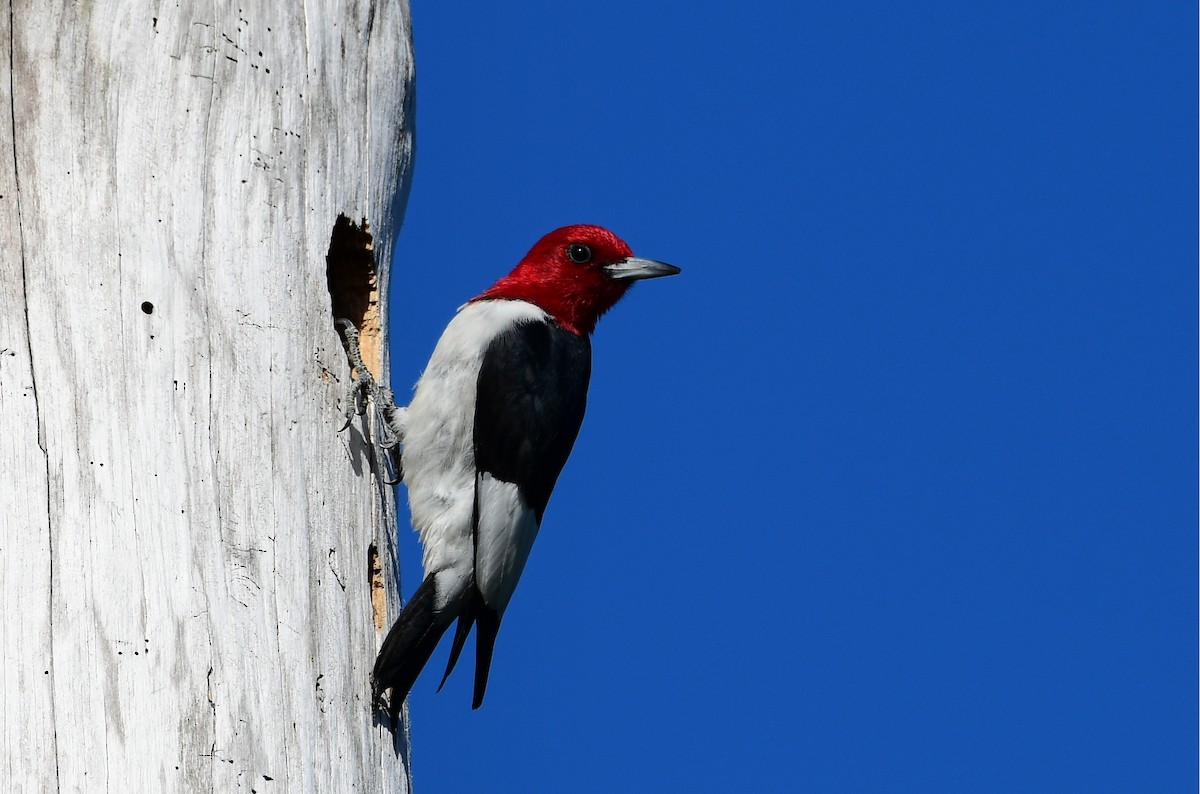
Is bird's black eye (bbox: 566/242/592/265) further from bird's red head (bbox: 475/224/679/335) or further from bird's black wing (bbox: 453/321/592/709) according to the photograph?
bird's black wing (bbox: 453/321/592/709)

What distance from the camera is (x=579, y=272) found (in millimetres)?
4875

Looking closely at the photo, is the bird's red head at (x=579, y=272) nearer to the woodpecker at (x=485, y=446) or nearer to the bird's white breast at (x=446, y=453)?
the woodpecker at (x=485, y=446)

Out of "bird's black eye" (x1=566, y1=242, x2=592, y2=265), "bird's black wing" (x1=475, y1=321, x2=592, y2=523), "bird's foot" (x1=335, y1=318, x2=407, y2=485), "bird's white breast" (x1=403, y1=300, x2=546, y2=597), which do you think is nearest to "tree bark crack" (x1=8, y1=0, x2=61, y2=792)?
"bird's foot" (x1=335, y1=318, x2=407, y2=485)

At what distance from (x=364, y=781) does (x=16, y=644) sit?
2.56 feet

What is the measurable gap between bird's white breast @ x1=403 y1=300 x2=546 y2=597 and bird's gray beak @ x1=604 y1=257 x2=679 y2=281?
630 mm

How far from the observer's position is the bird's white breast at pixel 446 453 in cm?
395

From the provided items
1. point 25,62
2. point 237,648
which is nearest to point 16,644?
point 237,648

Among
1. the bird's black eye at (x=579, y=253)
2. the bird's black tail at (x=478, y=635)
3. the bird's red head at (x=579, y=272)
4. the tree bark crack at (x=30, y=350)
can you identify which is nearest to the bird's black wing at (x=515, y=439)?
the bird's black tail at (x=478, y=635)

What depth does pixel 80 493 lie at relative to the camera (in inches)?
113

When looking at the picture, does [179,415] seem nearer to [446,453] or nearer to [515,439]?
[446,453]

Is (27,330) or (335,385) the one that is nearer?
(27,330)

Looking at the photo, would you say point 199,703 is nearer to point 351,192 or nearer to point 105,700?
point 105,700

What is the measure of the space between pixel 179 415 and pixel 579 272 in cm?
206

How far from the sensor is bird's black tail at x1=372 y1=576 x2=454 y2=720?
3.33m
